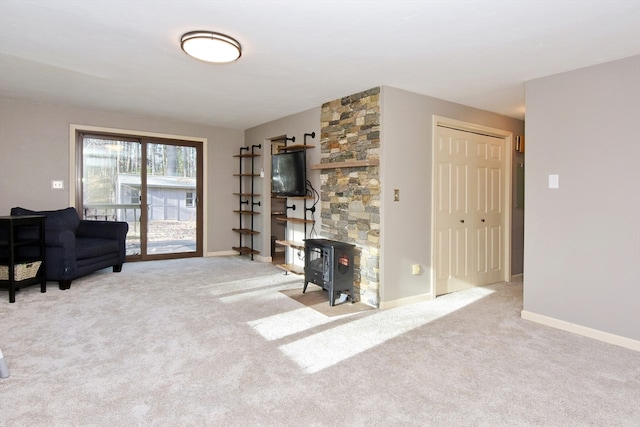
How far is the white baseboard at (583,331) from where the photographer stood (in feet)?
9.08

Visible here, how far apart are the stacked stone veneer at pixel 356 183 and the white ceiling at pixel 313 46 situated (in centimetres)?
24

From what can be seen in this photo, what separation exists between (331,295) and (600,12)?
303 cm

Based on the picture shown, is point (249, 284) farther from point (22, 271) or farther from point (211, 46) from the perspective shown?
point (211, 46)

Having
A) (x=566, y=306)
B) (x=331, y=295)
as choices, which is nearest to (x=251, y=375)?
(x=331, y=295)

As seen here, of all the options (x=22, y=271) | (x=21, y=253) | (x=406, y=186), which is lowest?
(x=22, y=271)

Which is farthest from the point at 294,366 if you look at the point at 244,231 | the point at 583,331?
the point at 244,231

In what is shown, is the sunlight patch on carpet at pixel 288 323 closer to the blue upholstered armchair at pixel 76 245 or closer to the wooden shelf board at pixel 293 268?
the wooden shelf board at pixel 293 268

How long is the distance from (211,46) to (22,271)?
320cm

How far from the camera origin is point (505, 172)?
4875mm

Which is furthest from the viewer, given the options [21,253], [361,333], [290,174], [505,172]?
[505,172]

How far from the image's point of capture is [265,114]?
5.24 meters

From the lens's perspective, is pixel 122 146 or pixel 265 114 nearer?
pixel 265 114

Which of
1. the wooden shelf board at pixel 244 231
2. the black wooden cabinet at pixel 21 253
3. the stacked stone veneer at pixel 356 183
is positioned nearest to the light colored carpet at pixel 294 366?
the black wooden cabinet at pixel 21 253

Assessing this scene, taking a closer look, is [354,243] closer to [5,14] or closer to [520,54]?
[520,54]
